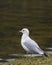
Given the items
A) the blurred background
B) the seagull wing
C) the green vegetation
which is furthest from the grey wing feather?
the blurred background

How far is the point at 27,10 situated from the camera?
26344 mm

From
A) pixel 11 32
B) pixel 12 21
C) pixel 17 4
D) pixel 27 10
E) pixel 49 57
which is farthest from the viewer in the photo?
pixel 17 4

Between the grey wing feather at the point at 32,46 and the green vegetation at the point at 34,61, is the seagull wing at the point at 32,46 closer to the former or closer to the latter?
the grey wing feather at the point at 32,46

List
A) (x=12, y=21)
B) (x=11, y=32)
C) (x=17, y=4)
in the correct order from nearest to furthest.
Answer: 1. (x=11, y=32)
2. (x=12, y=21)
3. (x=17, y=4)

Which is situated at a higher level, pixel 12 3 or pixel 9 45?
pixel 9 45

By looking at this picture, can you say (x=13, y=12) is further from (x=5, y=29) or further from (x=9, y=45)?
(x=9, y=45)

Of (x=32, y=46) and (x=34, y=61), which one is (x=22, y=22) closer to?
(x=32, y=46)

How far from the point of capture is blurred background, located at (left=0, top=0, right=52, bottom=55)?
52.5 feet

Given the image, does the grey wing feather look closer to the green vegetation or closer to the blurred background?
the green vegetation

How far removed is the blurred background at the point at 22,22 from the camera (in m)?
16.0

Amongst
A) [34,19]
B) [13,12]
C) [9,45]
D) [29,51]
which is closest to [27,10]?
[13,12]

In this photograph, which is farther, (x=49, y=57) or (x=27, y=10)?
(x=27, y=10)

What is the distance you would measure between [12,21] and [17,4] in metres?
7.46

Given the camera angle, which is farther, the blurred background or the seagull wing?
the blurred background
